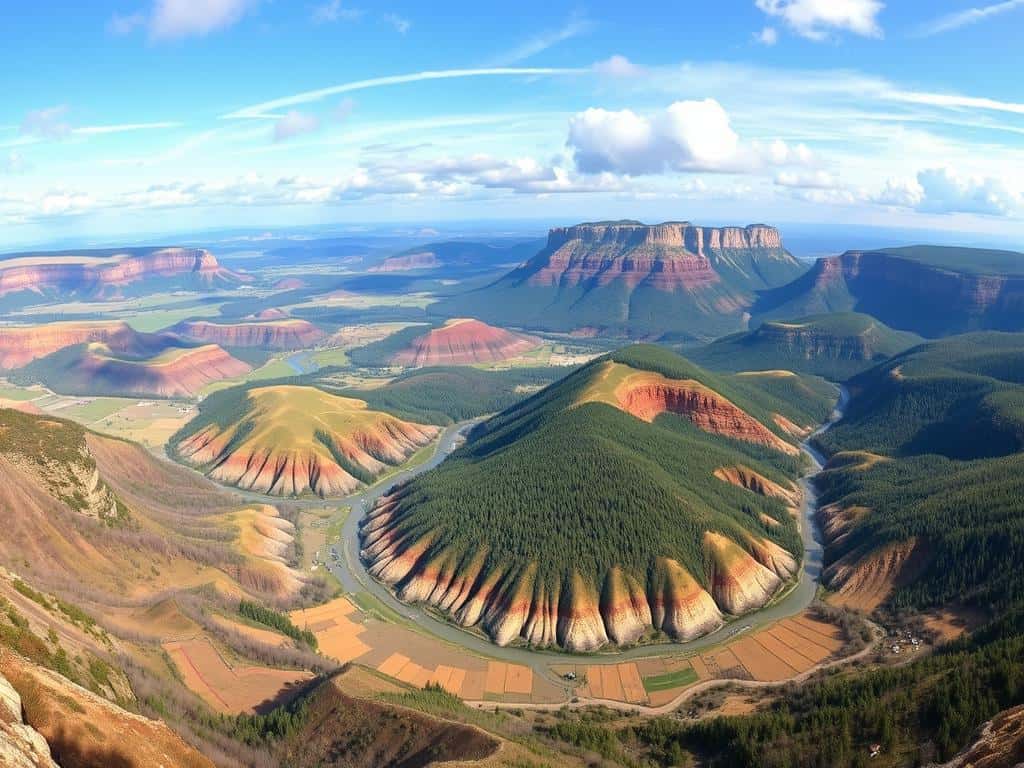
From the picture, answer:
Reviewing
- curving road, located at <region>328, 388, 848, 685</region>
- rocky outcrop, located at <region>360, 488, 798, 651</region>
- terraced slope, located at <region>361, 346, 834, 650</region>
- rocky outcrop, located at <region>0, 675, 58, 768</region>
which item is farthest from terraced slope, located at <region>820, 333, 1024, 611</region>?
rocky outcrop, located at <region>0, 675, 58, 768</region>

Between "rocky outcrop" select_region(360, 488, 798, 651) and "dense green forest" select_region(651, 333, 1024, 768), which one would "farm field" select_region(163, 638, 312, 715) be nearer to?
"rocky outcrop" select_region(360, 488, 798, 651)

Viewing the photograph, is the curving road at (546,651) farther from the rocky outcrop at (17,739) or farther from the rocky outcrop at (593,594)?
the rocky outcrop at (17,739)

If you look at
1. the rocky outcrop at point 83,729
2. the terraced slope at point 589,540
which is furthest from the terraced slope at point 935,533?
the rocky outcrop at point 83,729

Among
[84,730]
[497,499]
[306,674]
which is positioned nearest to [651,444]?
[497,499]

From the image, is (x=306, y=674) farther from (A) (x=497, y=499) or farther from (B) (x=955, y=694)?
(B) (x=955, y=694)

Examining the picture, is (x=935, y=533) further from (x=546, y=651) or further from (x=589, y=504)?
(x=546, y=651)
